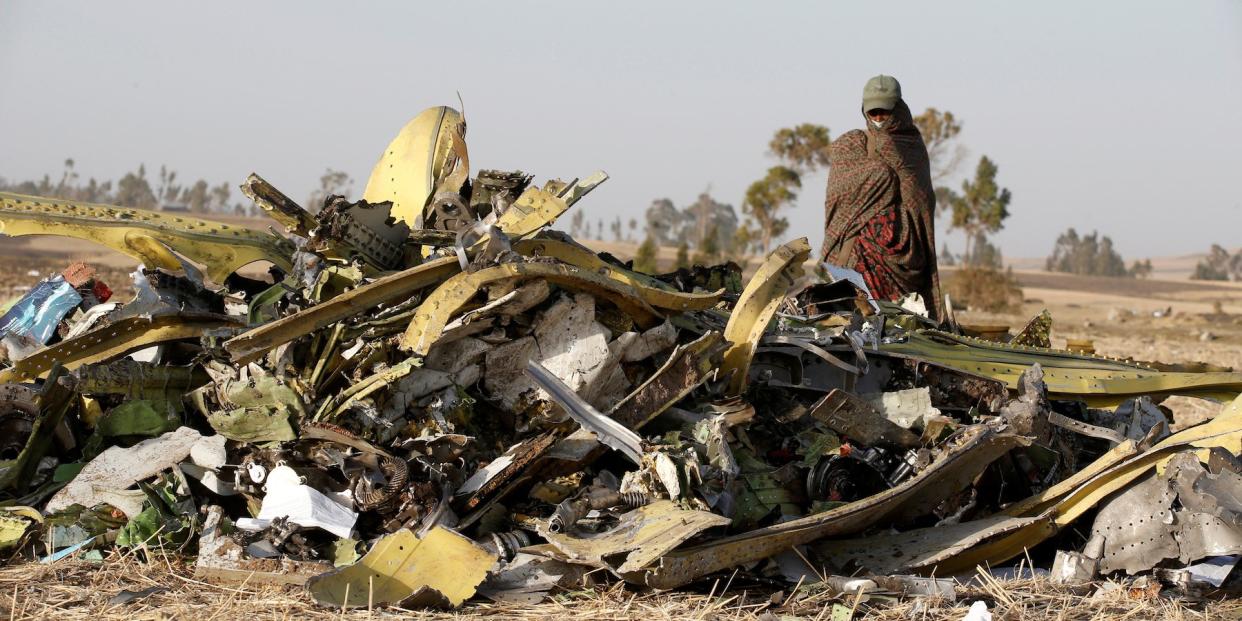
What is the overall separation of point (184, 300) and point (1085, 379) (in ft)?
13.7

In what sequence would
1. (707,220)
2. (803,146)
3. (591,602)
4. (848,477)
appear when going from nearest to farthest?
(591,602)
(848,477)
(803,146)
(707,220)

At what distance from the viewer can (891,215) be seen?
23.8 ft

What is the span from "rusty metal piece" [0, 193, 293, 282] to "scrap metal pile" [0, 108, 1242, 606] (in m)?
0.01

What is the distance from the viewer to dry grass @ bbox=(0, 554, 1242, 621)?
10.5 ft

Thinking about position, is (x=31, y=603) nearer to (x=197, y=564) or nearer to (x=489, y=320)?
(x=197, y=564)

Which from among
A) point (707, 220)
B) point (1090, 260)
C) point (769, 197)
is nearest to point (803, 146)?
point (769, 197)

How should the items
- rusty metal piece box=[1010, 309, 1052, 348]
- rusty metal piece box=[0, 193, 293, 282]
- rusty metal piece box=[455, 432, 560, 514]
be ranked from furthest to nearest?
rusty metal piece box=[1010, 309, 1052, 348]
rusty metal piece box=[0, 193, 293, 282]
rusty metal piece box=[455, 432, 560, 514]

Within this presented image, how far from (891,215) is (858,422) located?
3384 mm

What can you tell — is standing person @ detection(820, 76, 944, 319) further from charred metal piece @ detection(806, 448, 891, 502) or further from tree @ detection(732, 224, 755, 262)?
tree @ detection(732, 224, 755, 262)

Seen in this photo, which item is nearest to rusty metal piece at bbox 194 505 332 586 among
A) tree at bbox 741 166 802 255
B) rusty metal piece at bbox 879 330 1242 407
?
rusty metal piece at bbox 879 330 1242 407

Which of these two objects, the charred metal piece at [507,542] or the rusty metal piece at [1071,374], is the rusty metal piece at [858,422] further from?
the charred metal piece at [507,542]

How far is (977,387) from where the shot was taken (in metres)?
4.85

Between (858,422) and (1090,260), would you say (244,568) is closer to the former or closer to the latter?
(858,422)

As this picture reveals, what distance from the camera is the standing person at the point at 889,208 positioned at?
7234 mm
